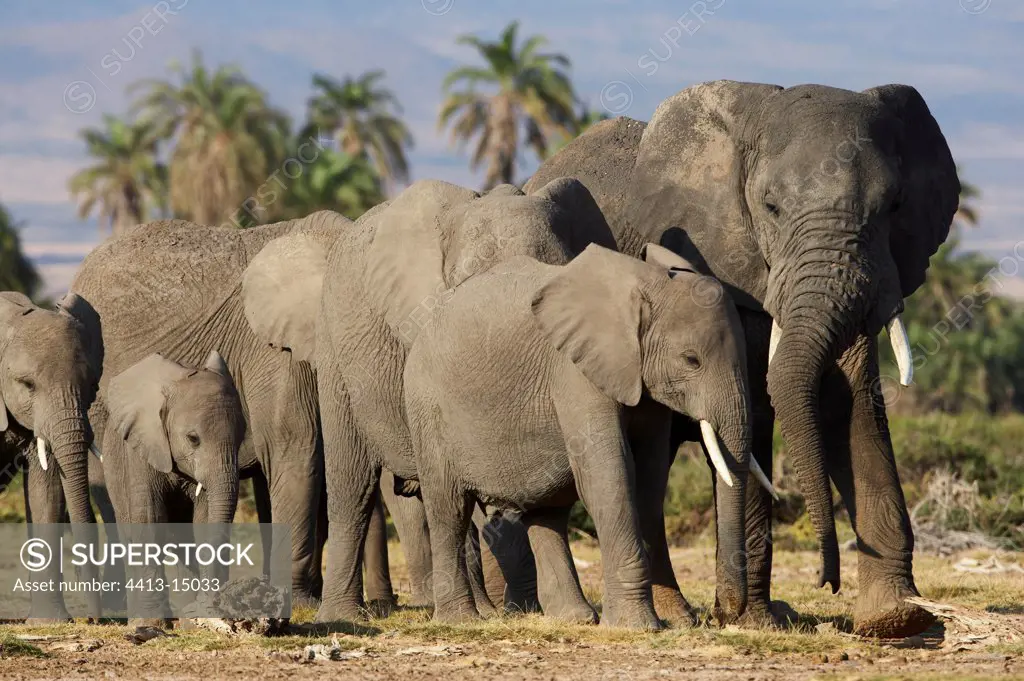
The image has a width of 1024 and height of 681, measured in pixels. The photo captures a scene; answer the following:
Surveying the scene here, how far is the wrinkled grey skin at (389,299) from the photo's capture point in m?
11.3

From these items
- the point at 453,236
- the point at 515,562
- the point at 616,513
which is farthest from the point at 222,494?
the point at 616,513

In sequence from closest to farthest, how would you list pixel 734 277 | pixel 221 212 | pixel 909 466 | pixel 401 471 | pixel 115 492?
pixel 734 277
pixel 401 471
pixel 115 492
pixel 909 466
pixel 221 212

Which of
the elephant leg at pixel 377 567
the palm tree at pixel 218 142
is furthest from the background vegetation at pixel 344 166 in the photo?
the elephant leg at pixel 377 567

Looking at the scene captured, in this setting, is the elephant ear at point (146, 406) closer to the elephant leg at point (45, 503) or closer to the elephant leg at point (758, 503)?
the elephant leg at point (45, 503)

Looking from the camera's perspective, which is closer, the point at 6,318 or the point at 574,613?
the point at 574,613

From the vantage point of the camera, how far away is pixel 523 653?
31.1 ft

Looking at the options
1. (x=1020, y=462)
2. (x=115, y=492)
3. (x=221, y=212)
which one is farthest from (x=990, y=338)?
(x=115, y=492)

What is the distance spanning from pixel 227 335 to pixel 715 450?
21.2ft

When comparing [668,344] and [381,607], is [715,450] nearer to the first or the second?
[668,344]

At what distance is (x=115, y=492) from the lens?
13789 millimetres

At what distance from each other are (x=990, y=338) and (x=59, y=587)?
1756 inches

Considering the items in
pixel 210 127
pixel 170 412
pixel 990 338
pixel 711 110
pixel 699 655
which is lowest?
pixel 699 655

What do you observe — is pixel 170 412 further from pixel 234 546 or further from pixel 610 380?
pixel 610 380

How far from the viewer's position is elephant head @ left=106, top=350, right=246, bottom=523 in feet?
39.1
